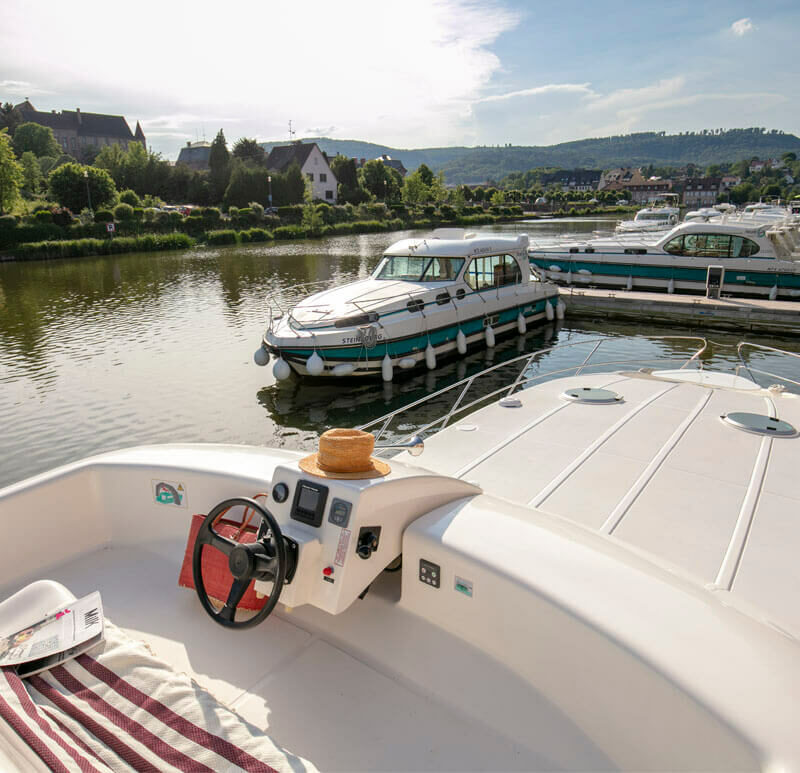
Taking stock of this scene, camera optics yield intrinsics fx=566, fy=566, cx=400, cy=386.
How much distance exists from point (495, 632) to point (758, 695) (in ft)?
3.40

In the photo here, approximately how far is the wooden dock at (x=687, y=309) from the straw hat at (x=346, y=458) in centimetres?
1678

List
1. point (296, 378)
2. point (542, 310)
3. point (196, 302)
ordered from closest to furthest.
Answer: point (296, 378) < point (542, 310) < point (196, 302)

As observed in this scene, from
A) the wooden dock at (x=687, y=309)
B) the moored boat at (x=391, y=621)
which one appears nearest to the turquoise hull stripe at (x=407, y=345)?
the wooden dock at (x=687, y=309)

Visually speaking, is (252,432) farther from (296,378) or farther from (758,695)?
(758,695)

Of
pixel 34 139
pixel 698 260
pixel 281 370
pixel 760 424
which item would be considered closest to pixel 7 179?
pixel 281 370

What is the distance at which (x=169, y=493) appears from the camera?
12.1ft

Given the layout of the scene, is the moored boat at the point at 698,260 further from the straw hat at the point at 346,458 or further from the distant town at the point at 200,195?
the distant town at the point at 200,195

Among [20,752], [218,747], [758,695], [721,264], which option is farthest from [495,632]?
[721,264]

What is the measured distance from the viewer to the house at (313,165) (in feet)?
228

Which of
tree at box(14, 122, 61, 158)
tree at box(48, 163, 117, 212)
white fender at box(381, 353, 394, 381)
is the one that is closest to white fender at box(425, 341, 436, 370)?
white fender at box(381, 353, 394, 381)

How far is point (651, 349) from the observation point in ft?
49.4

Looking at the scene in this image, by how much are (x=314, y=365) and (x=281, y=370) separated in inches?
25.8

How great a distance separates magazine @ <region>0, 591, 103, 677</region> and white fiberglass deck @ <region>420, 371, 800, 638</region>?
2605 mm

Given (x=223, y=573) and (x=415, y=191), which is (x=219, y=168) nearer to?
(x=415, y=191)
